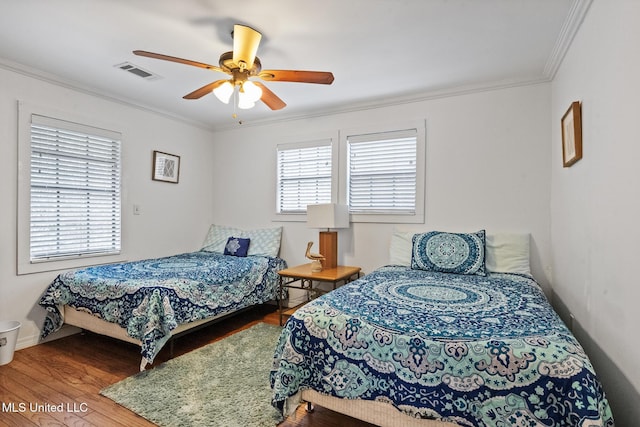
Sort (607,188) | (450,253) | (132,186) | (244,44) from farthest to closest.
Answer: (132,186), (450,253), (244,44), (607,188)

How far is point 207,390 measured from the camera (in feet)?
7.19

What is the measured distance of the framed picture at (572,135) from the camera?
206 cm

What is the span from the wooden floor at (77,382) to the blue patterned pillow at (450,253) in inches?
57.6

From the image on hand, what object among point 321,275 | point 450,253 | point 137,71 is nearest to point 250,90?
point 137,71

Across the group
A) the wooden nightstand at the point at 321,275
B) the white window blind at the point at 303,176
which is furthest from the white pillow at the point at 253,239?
the wooden nightstand at the point at 321,275

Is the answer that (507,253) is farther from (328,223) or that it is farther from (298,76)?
(298,76)

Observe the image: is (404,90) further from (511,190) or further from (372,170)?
(511,190)

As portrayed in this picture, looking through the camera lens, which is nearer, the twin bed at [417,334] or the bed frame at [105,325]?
the twin bed at [417,334]

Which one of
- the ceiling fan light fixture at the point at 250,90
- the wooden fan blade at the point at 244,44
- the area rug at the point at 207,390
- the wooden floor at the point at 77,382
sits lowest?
the wooden floor at the point at 77,382

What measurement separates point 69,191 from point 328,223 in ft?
8.24

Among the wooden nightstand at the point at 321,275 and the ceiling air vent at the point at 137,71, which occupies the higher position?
the ceiling air vent at the point at 137,71

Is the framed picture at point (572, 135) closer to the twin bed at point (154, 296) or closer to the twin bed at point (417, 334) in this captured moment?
the twin bed at point (417, 334)

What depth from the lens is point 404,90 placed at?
332cm

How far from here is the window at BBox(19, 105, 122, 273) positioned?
2932mm
